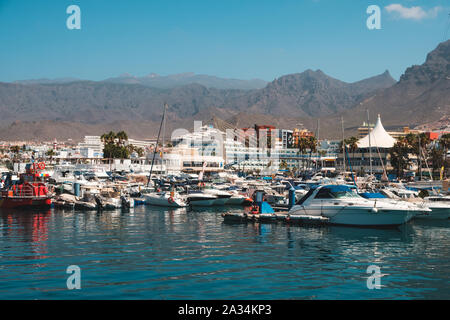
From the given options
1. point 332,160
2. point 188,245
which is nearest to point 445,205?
point 188,245

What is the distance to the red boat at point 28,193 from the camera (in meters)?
51.3

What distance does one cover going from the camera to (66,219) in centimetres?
4347

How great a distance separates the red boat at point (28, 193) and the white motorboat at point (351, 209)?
96.9ft

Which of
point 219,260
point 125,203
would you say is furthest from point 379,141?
point 219,260

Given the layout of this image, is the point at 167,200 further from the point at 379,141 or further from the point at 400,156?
the point at 379,141

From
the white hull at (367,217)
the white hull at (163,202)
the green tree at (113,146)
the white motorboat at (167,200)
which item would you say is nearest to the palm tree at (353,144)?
the green tree at (113,146)

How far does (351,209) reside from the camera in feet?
120

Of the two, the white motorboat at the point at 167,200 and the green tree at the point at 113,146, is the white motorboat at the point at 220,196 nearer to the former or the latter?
the white motorboat at the point at 167,200

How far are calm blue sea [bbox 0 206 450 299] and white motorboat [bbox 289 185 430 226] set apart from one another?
1032mm

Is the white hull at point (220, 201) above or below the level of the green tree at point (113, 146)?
below

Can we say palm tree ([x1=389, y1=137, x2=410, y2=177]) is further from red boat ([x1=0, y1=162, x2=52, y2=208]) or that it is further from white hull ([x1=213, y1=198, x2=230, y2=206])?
red boat ([x1=0, y1=162, x2=52, y2=208])

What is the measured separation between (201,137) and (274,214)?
152m

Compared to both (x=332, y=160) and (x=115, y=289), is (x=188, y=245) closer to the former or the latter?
(x=115, y=289)

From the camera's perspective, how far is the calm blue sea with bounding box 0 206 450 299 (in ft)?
60.1
